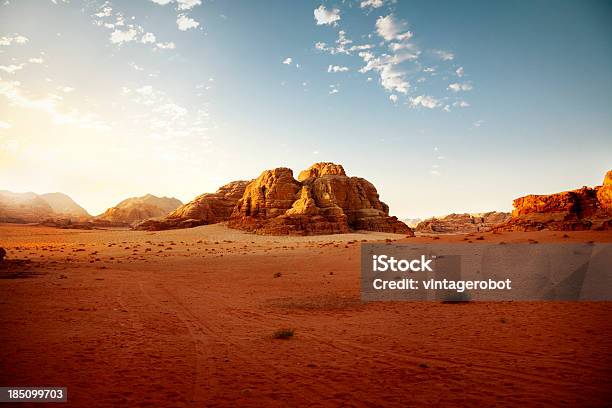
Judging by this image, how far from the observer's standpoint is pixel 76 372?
18.8 ft

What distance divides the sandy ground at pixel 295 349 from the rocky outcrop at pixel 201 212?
59.2 meters

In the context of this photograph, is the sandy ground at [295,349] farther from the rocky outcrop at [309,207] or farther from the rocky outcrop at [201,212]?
the rocky outcrop at [201,212]

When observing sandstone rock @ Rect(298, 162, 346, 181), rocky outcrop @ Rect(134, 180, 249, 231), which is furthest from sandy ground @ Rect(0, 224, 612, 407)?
sandstone rock @ Rect(298, 162, 346, 181)

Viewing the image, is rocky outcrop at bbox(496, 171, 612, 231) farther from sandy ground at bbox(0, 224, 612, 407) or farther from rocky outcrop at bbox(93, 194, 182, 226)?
rocky outcrop at bbox(93, 194, 182, 226)

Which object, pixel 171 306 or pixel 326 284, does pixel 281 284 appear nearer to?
pixel 326 284

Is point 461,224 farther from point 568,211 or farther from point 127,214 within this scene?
point 127,214

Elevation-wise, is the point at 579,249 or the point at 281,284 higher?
the point at 579,249

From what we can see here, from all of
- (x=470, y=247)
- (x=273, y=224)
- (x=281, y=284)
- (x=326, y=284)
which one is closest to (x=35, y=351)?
(x=281, y=284)

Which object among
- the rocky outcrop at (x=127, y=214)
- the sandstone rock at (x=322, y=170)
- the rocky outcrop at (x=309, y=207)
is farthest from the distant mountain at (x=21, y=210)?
the sandstone rock at (x=322, y=170)

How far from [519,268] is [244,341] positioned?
1326 centimetres

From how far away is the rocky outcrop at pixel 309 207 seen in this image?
57.5 m

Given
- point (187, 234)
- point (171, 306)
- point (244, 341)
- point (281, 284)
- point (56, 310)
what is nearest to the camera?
point (244, 341)

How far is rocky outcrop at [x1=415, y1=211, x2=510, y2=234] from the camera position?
83875 mm

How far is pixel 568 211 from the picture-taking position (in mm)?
22891
